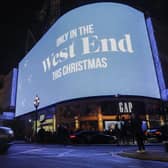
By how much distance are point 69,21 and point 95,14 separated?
156 inches

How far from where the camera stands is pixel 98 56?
1425 inches

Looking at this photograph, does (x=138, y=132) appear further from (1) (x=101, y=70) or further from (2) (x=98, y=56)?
(2) (x=98, y=56)

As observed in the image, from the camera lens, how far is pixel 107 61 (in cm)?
3616

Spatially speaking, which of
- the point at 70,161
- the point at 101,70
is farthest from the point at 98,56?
the point at 70,161

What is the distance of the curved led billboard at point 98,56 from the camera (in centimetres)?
3600

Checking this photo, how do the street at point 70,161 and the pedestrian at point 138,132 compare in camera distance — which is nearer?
the street at point 70,161

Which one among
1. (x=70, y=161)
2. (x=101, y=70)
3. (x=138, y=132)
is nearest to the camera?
(x=70, y=161)

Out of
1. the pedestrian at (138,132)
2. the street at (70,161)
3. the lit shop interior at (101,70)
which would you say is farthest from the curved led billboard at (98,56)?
the street at (70,161)

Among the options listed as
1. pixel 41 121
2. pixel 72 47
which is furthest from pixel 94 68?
pixel 41 121

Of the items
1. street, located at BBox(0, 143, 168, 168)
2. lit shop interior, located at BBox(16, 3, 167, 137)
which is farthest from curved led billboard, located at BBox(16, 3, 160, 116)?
street, located at BBox(0, 143, 168, 168)

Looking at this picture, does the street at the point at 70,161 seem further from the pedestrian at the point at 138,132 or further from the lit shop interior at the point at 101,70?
the lit shop interior at the point at 101,70

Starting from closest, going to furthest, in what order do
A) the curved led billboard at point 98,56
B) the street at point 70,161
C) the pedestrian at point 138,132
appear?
1. the street at point 70,161
2. the pedestrian at point 138,132
3. the curved led billboard at point 98,56

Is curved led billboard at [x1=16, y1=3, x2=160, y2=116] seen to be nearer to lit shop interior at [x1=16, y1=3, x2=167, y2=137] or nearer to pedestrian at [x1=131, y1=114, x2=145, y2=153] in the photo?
lit shop interior at [x1=16, y1=3, x2=167, y2=137]

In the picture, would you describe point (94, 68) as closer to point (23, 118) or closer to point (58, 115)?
point (58, 115)
